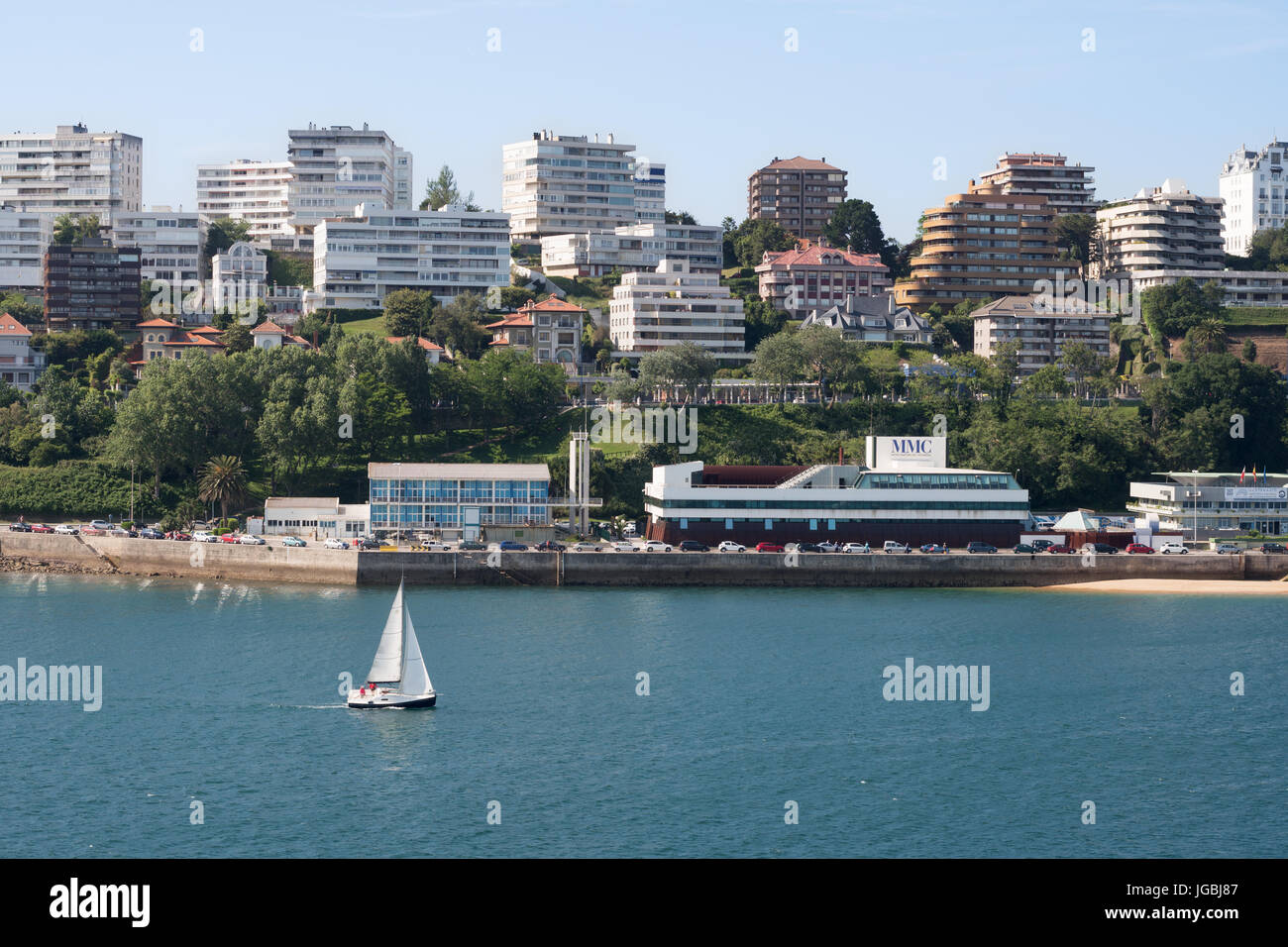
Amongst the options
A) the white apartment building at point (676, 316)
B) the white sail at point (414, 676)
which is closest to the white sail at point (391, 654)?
the white sail at point (414, 676)

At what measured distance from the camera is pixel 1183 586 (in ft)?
269

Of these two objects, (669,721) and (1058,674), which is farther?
(1058,674)

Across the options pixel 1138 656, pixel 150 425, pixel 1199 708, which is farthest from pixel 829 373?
pixel 1199 708

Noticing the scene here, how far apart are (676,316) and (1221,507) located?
5767cm

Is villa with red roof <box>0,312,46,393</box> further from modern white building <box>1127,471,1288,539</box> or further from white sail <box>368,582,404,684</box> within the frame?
modern white building <box>1127,471,1288,539</box>

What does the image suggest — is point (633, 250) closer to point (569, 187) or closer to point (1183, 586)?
point (569, 187)

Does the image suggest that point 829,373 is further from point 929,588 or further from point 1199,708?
point 1199,708

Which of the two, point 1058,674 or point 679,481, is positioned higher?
point 679,481

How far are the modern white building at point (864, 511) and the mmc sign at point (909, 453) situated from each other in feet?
12.3

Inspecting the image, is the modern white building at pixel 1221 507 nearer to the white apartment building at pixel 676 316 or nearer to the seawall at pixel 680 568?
the seawall at pixel 680 568

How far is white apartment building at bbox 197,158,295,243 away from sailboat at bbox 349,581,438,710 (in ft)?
447

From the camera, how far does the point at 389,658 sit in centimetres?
5275

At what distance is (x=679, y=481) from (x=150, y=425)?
35.5 m

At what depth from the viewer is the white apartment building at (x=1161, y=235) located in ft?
507
